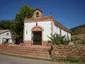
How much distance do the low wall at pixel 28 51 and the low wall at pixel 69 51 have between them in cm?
123

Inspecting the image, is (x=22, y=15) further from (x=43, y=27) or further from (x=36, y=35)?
(x=43, y=27)

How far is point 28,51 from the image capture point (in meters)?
16.5

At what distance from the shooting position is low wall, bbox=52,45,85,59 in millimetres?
12773

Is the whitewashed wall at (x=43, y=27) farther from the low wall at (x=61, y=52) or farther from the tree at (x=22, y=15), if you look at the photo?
the tree at (x=22, y=15)

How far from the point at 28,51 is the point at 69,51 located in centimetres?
542

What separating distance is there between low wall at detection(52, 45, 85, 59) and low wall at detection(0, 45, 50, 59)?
1.23m

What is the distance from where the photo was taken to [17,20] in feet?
132

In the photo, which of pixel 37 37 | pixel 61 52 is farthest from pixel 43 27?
pixel 61 52

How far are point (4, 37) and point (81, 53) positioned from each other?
33376 mm

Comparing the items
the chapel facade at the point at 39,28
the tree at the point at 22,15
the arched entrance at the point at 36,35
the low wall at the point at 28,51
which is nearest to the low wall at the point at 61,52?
the low wall at the point at 28,51

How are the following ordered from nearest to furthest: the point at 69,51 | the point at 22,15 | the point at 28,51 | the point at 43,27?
1. the point at 69,51
2. the point at 28,51
3. the point at 43,27
4. the point at 22,15

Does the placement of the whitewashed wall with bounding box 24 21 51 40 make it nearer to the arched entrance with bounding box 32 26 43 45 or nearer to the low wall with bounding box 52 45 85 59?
the arched entrance with bounding box 32 26 43 45

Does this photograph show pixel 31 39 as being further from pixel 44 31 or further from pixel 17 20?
pixel 17 20

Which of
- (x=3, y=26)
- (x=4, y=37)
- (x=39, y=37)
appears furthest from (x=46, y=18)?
(x=3, y=26)
